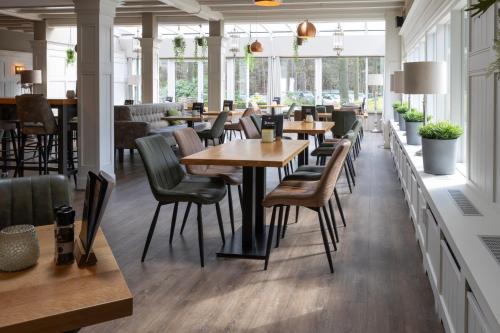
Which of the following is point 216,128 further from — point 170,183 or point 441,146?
point 441,146

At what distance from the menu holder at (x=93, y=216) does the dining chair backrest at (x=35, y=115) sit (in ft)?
18.0

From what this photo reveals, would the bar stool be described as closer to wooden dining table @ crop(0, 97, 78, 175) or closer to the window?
wooden dining table @ crop(0, 97, 78, 175)

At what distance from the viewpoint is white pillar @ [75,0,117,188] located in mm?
7227

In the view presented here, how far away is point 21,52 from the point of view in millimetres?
17141


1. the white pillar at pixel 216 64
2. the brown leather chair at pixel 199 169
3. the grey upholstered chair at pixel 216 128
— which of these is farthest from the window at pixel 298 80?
the brown leather chair at pixel 199 169

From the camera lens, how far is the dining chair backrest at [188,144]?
4.98 m

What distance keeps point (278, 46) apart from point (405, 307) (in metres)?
17.1

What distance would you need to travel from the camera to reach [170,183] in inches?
177

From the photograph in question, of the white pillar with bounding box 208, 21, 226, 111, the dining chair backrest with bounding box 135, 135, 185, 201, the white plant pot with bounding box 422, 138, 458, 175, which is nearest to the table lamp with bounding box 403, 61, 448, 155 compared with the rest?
the white plant pot with bounding box 422, 138, 458, 175

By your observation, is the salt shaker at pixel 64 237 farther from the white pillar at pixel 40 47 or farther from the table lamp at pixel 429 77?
the white pillar at pixel 40 47

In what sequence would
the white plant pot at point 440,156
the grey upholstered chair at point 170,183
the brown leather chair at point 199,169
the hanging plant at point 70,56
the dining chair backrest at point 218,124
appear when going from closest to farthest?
the grey upholstered chair at point 170,183 → the white plant pot at point 440,156 → the brown leather chair at point 199,169 → the dining chair backrest at point 218,124 → the hanging plant at point 70,56

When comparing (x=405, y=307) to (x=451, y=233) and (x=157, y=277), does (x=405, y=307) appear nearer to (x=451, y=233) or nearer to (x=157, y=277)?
(x=451, y=233)

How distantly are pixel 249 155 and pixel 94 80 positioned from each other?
3.78 m

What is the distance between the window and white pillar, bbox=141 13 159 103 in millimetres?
7395
